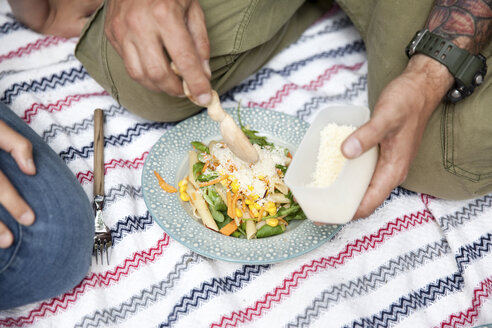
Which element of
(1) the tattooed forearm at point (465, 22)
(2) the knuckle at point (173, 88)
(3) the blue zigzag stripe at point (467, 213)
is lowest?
(3) the blue zigzag stripe at point (467, 213)

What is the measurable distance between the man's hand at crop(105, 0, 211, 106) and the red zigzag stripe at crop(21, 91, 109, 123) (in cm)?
65

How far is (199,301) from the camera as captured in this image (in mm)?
1432

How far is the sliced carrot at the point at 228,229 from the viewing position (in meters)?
1.42

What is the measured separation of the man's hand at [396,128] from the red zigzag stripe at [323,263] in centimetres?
34

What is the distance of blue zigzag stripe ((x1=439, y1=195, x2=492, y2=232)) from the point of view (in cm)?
167

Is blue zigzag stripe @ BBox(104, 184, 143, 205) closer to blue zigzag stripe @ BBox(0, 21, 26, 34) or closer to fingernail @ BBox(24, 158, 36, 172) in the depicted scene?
fingernail @ BBox(24, 158, 36, 172)

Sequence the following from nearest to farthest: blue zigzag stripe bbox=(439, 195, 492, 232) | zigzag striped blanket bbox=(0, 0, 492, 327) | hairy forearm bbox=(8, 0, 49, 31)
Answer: zigzag striped blanket bbox=(0, 0, 492, 327), blue zigzag stripe bbox=(439, 195, 492, 232), hairy forearm bbox=(8, 0, 49, 31)

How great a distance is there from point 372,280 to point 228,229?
52 centimetres

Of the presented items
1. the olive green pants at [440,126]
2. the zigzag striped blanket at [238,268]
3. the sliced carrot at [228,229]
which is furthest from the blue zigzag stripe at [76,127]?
the olive green pants at [440,126]

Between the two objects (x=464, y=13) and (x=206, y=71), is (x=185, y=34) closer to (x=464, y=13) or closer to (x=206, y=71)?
(x=206, y=71)

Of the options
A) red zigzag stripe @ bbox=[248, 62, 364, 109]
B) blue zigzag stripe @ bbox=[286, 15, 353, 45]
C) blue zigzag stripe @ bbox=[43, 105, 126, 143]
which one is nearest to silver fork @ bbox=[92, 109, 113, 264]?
blue zigzag stripe @ bbox=[43, 105, 126, 143]

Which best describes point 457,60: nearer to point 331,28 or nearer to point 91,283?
point 331,28

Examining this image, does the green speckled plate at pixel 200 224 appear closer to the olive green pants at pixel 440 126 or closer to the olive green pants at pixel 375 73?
the olive green pants at pixel 375 73

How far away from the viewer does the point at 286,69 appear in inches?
85.4
